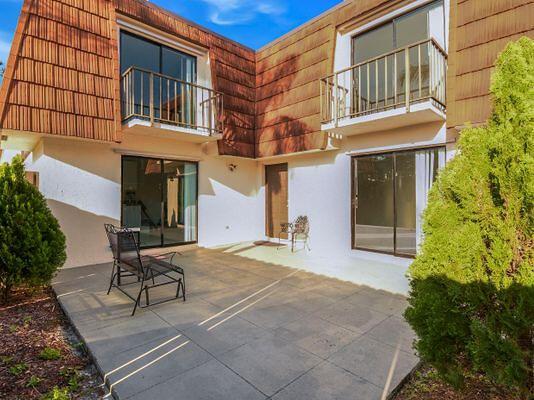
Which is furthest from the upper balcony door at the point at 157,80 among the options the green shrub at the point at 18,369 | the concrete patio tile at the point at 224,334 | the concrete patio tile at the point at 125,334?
the green shrub at the point at 18,369

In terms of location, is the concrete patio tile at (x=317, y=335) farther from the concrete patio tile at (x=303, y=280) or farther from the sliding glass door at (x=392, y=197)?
the sliding glass door at (x=392, y=197)

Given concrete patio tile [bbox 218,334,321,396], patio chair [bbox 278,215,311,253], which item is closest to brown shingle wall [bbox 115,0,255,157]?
patio chair [bbox 278,215,311,253]

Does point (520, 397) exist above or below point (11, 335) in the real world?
above

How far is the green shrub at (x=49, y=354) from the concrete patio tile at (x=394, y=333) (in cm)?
307

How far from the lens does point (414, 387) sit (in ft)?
7.29

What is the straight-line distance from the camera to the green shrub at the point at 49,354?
2.74m

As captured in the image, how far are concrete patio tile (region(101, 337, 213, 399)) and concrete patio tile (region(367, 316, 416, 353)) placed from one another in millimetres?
1726

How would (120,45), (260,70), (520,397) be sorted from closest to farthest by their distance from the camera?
(520,397) → (120,45) → (260,70)

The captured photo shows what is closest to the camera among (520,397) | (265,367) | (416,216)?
(520,397)

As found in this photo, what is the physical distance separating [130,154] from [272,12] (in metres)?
6.39

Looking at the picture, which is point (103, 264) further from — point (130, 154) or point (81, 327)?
point (81, 327)

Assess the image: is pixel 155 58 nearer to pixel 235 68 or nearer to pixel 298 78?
pixel 235 68

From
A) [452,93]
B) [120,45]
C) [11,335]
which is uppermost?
[120,45]

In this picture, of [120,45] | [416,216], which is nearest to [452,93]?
[416,216]
